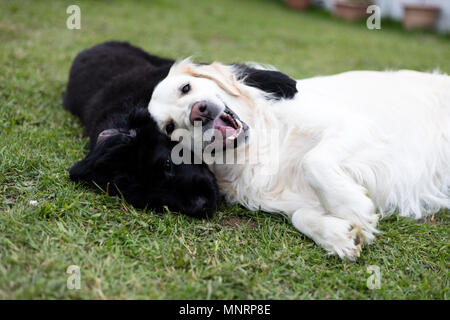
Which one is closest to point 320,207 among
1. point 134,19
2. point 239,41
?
point 239,41

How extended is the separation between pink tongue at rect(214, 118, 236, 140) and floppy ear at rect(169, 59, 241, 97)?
12.4 inches

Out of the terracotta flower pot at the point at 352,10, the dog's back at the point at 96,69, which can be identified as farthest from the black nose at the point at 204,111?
the terracotta flower pot at the point at 352,10

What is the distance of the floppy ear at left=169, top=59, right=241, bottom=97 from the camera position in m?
3.12

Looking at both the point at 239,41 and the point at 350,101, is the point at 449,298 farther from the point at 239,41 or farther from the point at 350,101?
the point at 239,41

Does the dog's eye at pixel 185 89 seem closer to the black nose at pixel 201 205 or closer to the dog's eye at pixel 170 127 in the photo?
the dog's eye at pixel 170 127

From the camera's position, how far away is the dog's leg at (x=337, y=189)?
2.52m

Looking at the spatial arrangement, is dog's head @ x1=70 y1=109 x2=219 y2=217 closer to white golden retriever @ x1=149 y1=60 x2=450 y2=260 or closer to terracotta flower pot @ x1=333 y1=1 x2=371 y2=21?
white golden retriever @ x1=149 y1=60 x2=450 y2=260

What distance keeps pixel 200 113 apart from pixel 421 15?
34.1ft

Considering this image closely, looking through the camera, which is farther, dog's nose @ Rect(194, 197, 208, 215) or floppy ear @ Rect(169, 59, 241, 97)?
floppy ear @ Rect(169, 59, 241, 97)

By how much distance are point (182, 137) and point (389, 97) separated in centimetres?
165

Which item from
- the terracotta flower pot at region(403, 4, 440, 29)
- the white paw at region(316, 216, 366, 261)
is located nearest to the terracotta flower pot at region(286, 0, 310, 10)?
the terracotta flower pot at region(403, 4, 440, 29)

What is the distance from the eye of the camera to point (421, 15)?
10938mm

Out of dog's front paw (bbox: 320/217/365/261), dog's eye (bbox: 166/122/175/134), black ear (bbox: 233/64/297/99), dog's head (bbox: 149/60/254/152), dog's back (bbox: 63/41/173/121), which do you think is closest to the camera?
dog's front paw (bbox: 320/217/365/261)

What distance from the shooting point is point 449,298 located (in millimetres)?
2068
